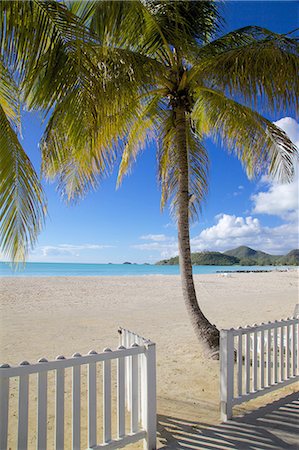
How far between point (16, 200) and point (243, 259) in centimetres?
11290

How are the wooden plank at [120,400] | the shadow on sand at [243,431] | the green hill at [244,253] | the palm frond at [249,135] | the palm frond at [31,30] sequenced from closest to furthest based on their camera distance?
1. the wooden plank at [120,400]
2. the shadow on sand at [243,431]
3. the palm frond at [31,30]
4. the palm frond at [249,135]
5. the green hill at [244,253]

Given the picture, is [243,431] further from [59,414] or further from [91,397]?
[59,414]

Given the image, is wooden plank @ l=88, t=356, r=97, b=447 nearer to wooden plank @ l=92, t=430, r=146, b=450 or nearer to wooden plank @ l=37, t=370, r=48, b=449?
wooden plank @ l=92, t=430, r=146, b=450

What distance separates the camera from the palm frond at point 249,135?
7379 mm

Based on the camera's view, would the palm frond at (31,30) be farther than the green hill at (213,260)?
No

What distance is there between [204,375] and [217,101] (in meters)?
5.46

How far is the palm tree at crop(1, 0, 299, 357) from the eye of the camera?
5023 mm

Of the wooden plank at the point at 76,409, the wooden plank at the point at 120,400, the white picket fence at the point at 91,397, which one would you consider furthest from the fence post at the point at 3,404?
A: the wooden plank at the point at 120,400

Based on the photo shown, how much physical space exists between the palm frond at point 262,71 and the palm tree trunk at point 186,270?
4.26 feet

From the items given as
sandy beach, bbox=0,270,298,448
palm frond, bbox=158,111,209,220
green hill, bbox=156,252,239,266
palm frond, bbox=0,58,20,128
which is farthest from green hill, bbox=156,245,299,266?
palm frond, bbox=0,58,20,128

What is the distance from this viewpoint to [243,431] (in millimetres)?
3654

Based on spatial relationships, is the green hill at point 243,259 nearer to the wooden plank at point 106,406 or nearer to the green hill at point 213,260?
the green hill at point 213,260

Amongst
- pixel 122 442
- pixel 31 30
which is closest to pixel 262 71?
pixel 31 30

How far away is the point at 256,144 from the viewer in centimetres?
786
